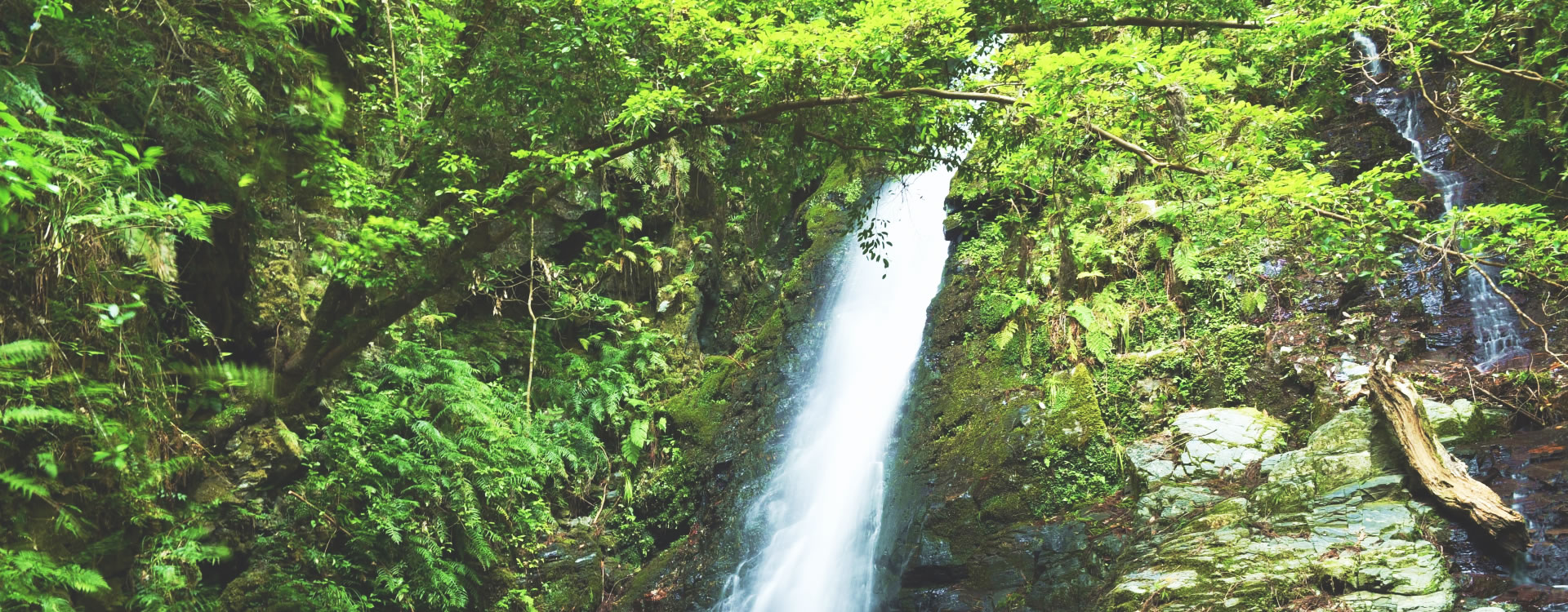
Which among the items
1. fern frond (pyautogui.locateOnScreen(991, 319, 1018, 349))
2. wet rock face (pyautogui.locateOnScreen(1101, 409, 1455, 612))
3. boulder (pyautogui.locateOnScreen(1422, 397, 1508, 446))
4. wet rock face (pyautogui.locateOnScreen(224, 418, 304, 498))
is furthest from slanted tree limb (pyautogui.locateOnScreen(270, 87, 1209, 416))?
boulder (pyautogui.locateOnScreen(1422, 397, 1508, 446))

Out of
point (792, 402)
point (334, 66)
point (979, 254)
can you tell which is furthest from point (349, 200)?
point (979, 254)

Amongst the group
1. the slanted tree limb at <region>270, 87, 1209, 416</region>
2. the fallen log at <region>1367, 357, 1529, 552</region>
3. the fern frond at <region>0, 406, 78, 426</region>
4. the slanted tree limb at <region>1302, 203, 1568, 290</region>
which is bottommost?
the fallen log at <region>1367, 357, 1529, 552</region>

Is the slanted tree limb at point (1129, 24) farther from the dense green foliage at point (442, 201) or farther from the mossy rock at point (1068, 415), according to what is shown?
the mossy rock at point (1068, 415)

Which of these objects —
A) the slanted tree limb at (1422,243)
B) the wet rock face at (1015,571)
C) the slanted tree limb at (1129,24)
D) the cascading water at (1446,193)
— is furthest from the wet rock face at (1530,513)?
the slanted tree limb at (1129,24)

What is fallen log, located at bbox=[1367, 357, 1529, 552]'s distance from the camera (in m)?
4.76

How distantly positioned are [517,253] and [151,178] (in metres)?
6.61

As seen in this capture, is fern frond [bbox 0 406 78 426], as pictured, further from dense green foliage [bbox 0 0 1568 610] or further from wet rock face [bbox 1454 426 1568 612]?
wet rock face [bbox 1454 426 1568 612]

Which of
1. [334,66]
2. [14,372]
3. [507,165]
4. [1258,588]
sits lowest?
[1258,588]

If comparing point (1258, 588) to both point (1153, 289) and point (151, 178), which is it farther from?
point (151, 178)

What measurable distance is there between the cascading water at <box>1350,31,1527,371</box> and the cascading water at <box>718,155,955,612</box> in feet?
18.3

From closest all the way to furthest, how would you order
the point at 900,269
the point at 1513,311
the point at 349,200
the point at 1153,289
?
the point at 349,200 → the point at 1513,311 → the point at 1153,289 → the point at 900,269

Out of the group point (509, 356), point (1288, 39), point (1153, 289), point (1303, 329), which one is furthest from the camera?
point (509, 356)

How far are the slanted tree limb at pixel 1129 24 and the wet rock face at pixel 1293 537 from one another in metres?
3.32

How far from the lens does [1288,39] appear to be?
5.46 meters
